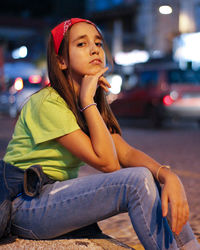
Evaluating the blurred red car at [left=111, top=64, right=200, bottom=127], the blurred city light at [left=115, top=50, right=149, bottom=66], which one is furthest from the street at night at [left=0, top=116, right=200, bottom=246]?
the blurred city light at [left=115, top=50, right=149, bottom=66]

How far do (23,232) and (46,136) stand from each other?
0.48m

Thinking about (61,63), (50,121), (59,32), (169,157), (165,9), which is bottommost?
(169,157)

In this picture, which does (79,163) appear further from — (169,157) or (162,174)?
(169,157)

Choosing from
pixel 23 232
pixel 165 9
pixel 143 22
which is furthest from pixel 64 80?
pixel 143 22

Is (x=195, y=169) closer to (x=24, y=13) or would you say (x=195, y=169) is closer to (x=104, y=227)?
(x=104, y=227)

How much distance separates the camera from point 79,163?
2.67 metres

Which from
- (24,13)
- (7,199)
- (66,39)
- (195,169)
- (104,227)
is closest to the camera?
(7,199)

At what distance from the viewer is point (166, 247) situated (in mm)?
2295

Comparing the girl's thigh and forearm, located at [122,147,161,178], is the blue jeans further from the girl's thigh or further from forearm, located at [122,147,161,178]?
forearm, located at [122,147,161,178]

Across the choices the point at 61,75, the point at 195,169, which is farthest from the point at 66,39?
the point at 195,169

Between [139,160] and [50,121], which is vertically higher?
[50,121]

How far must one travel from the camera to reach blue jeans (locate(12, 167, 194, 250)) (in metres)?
2.29

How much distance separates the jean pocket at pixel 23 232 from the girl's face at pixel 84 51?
869mm

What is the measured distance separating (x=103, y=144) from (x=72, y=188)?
269 millimetres
